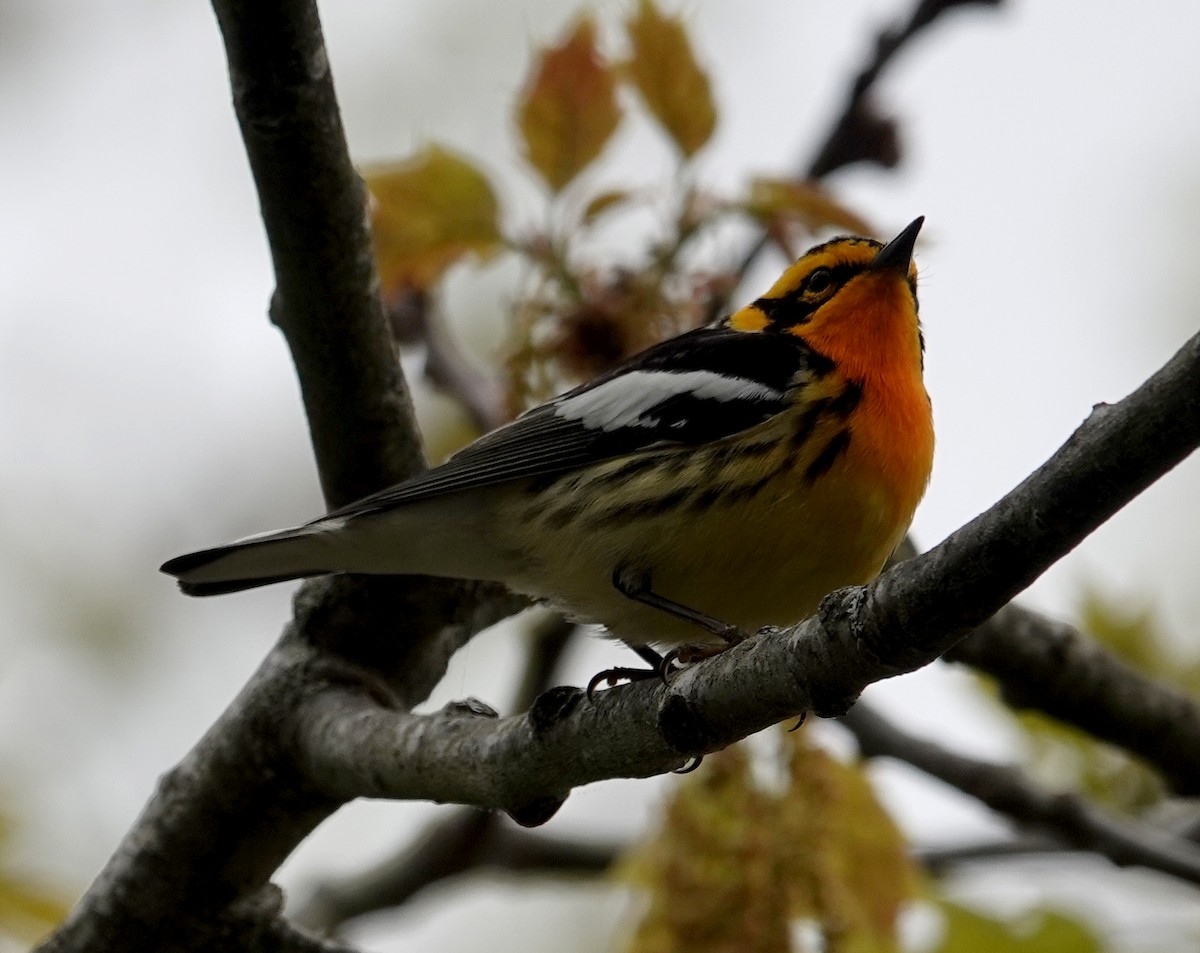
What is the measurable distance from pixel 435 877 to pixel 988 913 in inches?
70.0

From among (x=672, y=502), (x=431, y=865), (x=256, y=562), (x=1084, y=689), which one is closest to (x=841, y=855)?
(x=1084, y=689)

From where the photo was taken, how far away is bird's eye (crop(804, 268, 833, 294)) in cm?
433

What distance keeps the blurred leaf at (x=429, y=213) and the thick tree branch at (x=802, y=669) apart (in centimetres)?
131

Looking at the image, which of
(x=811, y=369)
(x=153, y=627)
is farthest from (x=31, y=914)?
(x=153, y=627)

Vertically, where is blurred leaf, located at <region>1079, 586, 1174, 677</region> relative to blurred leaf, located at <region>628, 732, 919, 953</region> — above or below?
above

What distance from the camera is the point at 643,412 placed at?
3691 mm

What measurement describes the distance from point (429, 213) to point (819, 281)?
127 centimetres

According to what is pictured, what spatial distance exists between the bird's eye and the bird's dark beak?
222 mm

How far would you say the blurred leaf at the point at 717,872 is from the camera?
312 centimetres

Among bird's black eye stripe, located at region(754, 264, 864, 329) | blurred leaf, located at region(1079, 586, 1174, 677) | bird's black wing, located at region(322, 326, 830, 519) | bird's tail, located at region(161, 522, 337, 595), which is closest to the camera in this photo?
bird's tail, located at region(161, 522, 337, 595)

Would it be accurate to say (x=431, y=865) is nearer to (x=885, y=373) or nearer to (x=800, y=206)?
(x=885, y=373)

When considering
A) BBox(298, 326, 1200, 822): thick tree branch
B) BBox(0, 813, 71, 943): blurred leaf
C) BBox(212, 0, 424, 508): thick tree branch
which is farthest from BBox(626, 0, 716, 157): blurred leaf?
BBox(0, 813, 71, 943): blurred leaf

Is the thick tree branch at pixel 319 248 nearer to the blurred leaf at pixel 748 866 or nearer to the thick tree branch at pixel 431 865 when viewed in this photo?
the blurred leaf at pixel 748 866

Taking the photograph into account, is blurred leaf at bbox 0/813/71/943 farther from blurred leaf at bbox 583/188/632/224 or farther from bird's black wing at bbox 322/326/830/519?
blurred leaf at bbox 583/188/632/224
